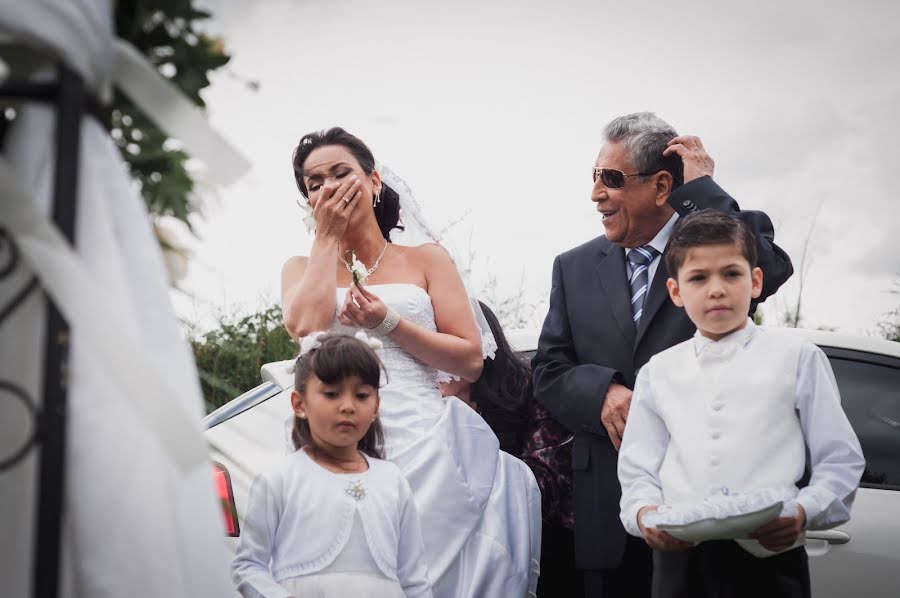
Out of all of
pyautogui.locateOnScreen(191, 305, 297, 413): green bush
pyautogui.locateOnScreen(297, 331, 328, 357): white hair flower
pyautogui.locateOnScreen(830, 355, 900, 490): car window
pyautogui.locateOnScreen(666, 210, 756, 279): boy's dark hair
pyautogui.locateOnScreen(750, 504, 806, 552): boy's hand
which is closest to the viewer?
pyautogui.locateOnScreen(750, 504, 806, 552): boy's hand

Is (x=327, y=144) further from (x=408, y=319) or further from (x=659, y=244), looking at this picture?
(x=659, y=244)

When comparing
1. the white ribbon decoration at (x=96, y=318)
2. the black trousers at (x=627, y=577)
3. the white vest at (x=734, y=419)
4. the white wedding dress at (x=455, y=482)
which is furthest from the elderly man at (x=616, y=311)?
the white ribbon decoration at (x=96, y=318)

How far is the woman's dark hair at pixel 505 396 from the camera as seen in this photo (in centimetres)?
318

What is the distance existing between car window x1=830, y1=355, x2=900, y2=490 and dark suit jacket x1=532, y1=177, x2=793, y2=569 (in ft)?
2.68

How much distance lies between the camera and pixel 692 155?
9.14 feet

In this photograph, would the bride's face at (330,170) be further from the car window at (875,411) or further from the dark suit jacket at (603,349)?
the car window at (875,411)

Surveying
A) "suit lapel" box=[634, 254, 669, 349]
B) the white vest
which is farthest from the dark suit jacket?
the white vest

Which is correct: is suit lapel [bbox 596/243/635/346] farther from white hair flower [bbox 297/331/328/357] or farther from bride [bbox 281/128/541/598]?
white hair flower [bbox 297/331/328/357]

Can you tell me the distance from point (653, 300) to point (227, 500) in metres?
1.51

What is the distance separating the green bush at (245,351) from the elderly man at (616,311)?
2198mm

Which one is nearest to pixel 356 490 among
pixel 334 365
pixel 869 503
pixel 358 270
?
pixel 334 365

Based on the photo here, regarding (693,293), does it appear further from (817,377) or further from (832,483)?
(832,483)

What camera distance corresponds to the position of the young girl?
206cm

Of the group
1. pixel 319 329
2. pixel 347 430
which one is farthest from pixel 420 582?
pixel 319 329
